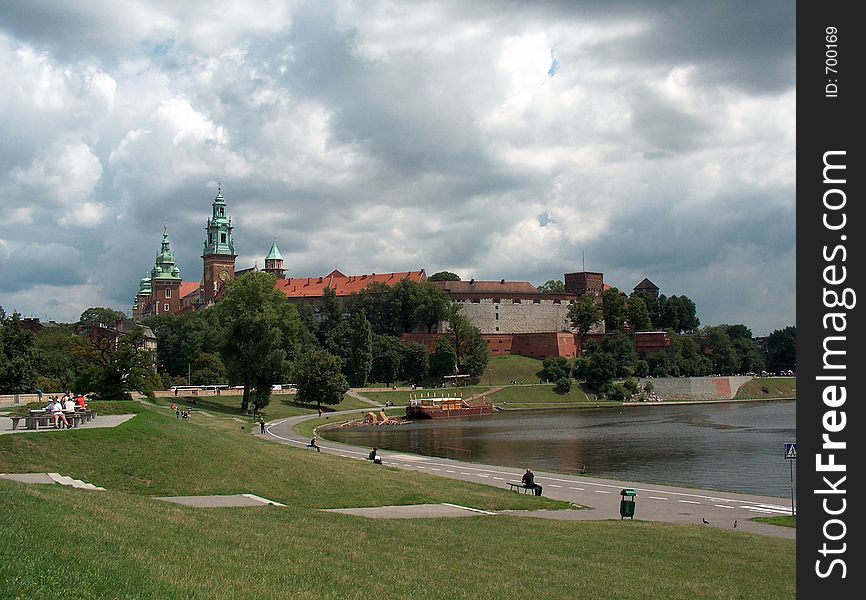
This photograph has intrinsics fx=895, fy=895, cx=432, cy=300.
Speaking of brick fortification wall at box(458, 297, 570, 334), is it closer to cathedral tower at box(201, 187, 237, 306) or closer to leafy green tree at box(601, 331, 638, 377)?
leafy green tree at box(601, 331, 638, 377)

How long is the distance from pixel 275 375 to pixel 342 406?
22.3 metres

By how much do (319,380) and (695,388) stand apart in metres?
60.0

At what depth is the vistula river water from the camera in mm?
36219

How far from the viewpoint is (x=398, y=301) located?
125 meters

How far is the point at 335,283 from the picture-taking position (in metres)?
151

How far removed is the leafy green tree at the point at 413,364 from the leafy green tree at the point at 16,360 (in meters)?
52.5

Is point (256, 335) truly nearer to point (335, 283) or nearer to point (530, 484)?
point (530, 484)

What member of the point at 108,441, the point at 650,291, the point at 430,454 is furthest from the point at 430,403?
the point at 650,291

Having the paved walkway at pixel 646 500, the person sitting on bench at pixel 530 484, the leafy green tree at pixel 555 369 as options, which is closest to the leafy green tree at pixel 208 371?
the leafy green tree at pixel 555 369

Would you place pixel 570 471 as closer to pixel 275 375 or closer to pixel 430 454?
pixel 430 454

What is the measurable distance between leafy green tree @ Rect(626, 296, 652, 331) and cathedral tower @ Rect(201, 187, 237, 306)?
6595cm

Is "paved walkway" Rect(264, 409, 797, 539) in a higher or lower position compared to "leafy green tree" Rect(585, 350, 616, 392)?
lower

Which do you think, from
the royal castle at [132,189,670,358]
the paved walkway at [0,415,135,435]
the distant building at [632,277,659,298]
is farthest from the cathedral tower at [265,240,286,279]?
the paved walkway at [0,415,135,435]
